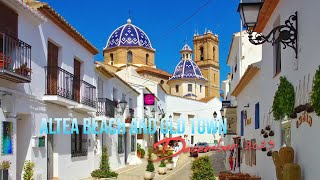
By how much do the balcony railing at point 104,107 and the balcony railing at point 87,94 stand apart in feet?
8.36

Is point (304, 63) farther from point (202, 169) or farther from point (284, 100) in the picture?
point (202, 169)

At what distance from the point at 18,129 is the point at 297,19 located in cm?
869

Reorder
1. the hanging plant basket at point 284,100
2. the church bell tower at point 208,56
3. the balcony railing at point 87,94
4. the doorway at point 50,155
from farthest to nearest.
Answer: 1. the church bell tower at point 208,56
2. the balcony railing at point 87,94
3. the doorway at point 50,155
4. the hanging plant basket at point 284,100

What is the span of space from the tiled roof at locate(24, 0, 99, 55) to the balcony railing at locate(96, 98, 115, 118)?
3.44m

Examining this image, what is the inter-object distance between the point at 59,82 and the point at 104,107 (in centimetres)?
769

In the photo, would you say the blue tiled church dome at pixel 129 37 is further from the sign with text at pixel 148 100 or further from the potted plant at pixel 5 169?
the potted plant at pixel 5 169

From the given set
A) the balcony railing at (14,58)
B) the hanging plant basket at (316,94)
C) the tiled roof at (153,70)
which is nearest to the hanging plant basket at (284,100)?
the hanging plant basket at (316,94)

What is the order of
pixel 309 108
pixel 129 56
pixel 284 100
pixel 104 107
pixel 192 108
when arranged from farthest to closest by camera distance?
pixel 192 108 < pixel 129 56 < pixel 104 107 < pixel 284 100 < pixel 309 108

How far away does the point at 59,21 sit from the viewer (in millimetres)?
15586

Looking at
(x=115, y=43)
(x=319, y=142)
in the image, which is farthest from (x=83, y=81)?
(x=115, y=43)

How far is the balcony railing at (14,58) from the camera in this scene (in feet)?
35.8

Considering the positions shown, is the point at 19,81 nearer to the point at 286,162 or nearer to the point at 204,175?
the point at 204,175

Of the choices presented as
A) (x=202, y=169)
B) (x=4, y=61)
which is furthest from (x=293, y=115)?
(x=4, y=61)

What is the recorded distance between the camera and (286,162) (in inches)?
298
